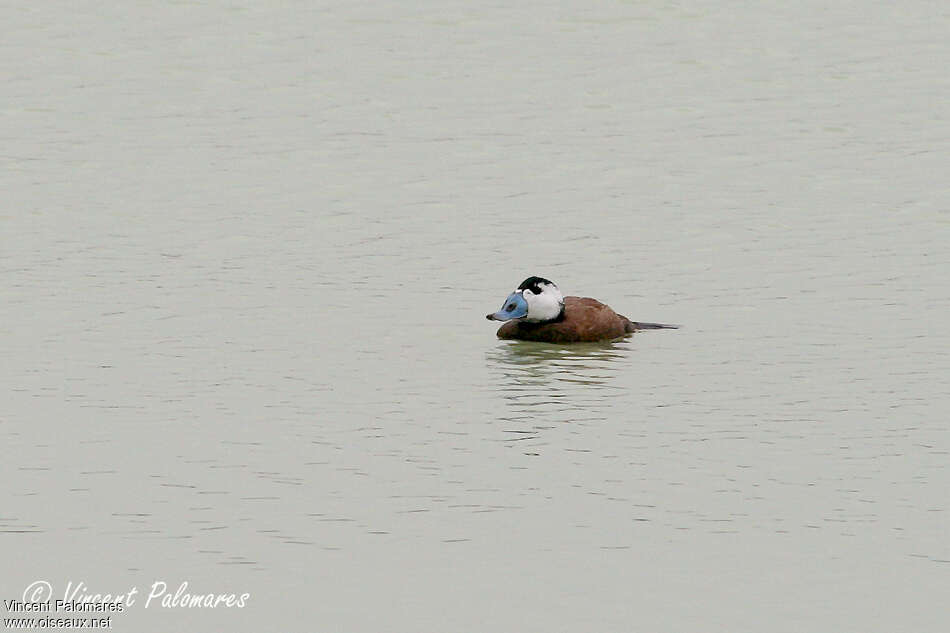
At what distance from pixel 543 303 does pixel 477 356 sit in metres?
1.59

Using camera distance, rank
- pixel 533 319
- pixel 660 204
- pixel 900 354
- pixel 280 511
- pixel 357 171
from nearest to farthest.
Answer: pixel 280 511, pixel 900 354, pixel 533 319, pixel 660 204, pixel 357 171

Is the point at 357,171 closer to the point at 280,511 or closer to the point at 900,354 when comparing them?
the point at 900,354

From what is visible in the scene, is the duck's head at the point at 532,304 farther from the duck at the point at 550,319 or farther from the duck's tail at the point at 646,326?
the duck's tail at the point at 646,326

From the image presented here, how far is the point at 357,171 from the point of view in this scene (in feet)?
118

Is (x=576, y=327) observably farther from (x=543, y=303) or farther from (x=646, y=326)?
(x=646, y=326)

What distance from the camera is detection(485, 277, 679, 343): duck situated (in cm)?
2409

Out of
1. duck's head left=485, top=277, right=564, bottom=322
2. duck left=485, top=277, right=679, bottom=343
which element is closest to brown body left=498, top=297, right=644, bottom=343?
duck left=485, top=277, right=679, bottom=343

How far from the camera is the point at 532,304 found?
24109 mm

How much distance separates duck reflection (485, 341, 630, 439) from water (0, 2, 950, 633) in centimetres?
6

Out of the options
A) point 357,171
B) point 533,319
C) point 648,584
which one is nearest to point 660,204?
point 357,171

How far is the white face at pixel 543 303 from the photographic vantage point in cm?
2411

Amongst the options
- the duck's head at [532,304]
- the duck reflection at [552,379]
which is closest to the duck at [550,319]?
the duck's head at [532,304]

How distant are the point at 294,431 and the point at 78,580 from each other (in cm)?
→ 478

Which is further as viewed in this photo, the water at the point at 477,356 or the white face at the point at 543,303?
the white face at the point at 543,303
